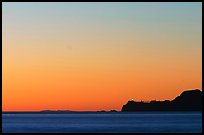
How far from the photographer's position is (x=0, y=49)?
425 cm

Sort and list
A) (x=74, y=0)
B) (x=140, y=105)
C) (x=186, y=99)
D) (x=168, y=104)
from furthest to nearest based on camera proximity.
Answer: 1. (x=168, y=104)
2. (x=140, y=105)
3. (x=186, y=99)
4. (x=74, y=0)

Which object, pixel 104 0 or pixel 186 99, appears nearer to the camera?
pixel 104 0

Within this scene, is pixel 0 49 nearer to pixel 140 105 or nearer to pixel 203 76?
pixel 203 76

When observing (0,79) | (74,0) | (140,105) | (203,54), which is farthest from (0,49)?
(140,105)

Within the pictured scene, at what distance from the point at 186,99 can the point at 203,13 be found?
129189mm

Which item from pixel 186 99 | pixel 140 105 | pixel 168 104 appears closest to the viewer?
pixel 186 99

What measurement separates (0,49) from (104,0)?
38.9 inches

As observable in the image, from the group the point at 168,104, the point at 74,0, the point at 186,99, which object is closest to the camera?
the point at 74,0

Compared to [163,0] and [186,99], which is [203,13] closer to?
[163,0]

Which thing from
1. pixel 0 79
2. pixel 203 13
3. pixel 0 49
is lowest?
pixel 0 79

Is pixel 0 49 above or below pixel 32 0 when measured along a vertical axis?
below

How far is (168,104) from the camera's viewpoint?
161 m

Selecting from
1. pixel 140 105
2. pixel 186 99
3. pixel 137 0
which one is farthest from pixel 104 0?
pixel 140 105

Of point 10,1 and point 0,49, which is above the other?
point 10,1
